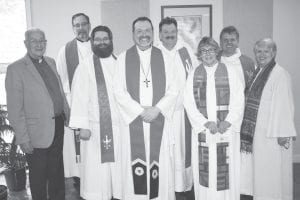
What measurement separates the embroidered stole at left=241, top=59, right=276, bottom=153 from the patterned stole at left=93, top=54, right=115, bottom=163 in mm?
1527

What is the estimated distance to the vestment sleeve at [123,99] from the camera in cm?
364

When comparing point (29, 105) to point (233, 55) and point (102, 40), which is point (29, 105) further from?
point (233, 55)

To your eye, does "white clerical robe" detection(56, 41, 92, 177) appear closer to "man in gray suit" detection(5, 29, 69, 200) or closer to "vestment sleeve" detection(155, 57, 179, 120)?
"man in gray suit" detection(5, 29, 69, 200)

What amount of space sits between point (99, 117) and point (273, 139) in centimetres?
195

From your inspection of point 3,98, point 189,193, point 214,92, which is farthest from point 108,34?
point 3,98

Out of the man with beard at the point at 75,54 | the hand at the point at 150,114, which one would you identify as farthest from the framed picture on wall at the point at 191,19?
the hand at the point at 150,114

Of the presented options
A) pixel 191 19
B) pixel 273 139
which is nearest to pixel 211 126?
pixel 273 139

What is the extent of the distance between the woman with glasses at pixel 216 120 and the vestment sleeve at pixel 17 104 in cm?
175

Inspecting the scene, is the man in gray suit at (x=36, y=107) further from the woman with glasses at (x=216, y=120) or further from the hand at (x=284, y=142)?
the hand at (x=284, y=142)

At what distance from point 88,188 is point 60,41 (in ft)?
8.84

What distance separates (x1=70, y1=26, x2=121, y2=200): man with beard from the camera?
12.6 ft

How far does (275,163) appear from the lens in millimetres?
3760

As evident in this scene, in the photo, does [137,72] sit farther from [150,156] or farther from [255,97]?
[255,97]

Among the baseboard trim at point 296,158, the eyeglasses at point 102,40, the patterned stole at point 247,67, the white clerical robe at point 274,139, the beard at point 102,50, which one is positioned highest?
the eyeglasses at point 102,40
